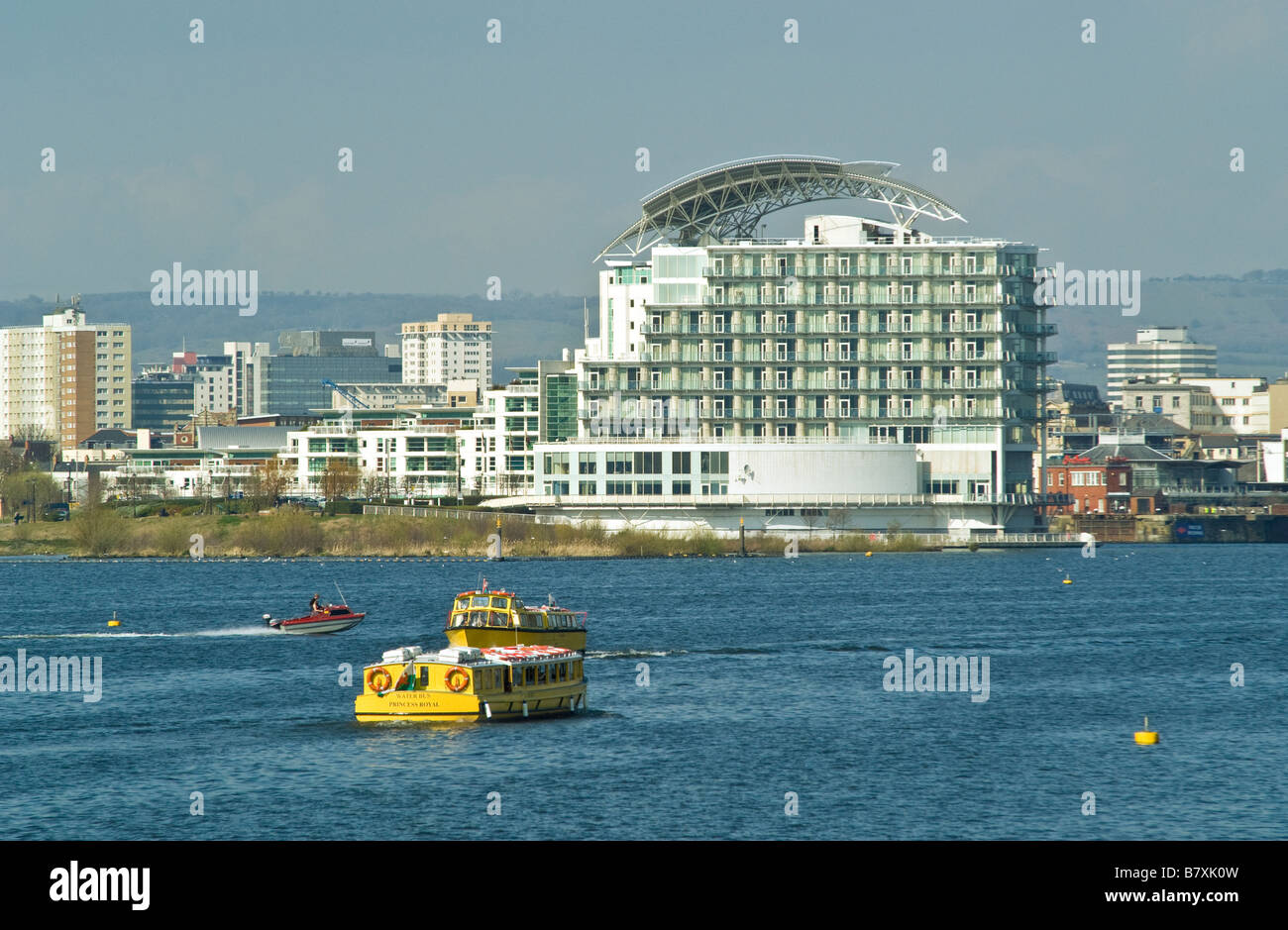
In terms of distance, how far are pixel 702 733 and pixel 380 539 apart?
410ft

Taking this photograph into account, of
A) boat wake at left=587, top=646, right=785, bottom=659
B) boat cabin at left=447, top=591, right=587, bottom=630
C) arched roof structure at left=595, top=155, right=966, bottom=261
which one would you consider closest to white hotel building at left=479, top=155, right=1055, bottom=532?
arched roof structure at left=595, top=155, right=966, bottom=261

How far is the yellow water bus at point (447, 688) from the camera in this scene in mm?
58062

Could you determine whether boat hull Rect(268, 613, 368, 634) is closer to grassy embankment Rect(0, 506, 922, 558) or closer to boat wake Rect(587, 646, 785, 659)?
boat wake Rect(587, 646, 785, 659)

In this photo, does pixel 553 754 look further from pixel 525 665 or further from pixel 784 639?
pixel 784 639

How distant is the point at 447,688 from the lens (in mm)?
58250

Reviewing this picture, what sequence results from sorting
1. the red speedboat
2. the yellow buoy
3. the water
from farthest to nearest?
the red speedboat → the yellow buoy → the water

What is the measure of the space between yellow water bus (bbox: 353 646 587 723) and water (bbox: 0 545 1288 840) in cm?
127

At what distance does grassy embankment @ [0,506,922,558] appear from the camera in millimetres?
174000

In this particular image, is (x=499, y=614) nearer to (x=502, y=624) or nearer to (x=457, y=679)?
(x=502, y=624)

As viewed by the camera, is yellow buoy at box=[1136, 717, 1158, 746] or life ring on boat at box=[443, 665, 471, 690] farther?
life ring on boat at box=[443, 665, 471, 690]

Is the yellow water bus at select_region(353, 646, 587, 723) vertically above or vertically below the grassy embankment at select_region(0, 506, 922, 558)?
below

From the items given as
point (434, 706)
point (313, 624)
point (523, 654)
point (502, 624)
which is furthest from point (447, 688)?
point (313, 624)

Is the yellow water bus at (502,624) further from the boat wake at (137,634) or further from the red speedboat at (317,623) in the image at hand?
the boat wake at (137,634)
